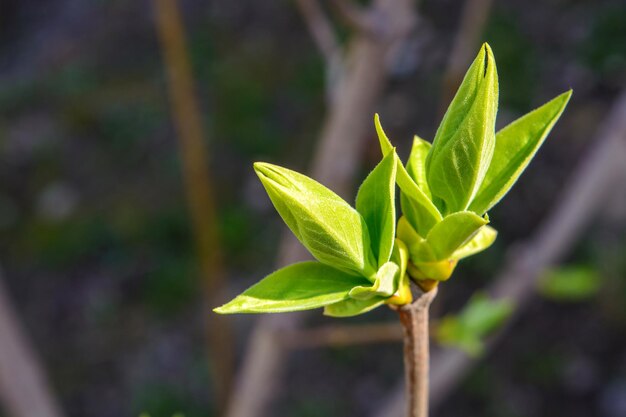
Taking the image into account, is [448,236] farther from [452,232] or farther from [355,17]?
[355,17]

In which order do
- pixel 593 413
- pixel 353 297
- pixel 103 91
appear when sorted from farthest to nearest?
pixel 103 91
pixel 593 413
pixel 353 297

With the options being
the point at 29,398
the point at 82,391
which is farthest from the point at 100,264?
the point at 29,398

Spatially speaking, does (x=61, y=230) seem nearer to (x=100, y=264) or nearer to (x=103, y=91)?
(x=100, y=264)

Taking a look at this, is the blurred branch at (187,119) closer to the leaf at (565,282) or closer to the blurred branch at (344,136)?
the blurred branch at (344,136)

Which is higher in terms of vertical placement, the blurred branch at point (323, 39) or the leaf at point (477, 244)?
the blurred branch at point (323, 39)

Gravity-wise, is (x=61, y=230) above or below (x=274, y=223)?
above

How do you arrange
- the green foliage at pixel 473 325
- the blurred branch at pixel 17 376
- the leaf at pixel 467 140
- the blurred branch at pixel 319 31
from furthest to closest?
the blurred branch at pixel 17 376
the blurred branch at pixel 319 31
the green foliage at pixel 473 325
the leaf at pixel 467 140

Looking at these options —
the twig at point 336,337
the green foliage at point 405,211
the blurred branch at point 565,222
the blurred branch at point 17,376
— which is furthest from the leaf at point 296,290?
the blurred branch at point 17,376

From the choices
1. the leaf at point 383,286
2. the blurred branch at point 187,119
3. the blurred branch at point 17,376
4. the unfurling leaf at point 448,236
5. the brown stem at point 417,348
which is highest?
the blurred branch at point 187,119

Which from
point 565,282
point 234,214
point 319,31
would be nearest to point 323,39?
point 319,31
